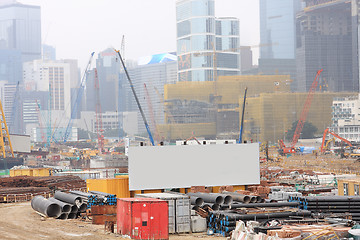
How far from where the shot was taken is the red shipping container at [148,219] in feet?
98.5

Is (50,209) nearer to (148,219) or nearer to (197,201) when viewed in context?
(197,201)

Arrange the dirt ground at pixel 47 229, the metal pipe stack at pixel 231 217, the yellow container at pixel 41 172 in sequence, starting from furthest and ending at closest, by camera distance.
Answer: the yellow container at pixel 41 172, the metal pipe stack at pixel 231 217, the dirt ground at pixel 47 229

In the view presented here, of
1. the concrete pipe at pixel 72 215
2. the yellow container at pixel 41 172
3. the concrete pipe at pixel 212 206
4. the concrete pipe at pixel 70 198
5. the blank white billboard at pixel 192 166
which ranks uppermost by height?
the blank white billboard at pixel 192 166

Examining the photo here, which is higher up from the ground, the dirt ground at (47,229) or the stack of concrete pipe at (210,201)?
the stack of concrete pipe at (210,201)

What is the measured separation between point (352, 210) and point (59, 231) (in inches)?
637

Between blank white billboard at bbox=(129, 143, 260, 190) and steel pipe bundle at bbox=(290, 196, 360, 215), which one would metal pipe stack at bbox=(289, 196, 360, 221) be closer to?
steel pipe bundle at bbox=(290, 196, 360, 215)

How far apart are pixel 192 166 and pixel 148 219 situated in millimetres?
16940

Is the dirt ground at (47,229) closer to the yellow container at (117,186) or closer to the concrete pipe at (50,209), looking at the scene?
the concrete pipe at (50,209)

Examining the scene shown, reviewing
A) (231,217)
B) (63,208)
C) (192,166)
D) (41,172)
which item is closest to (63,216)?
(63,208)

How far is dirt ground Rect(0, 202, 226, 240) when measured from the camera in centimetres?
3045

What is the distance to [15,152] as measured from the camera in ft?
424

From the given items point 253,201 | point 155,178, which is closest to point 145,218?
point 253,201

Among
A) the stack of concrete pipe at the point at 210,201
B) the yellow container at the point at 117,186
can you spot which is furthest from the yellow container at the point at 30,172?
the stack of concrete pipe at the point at 210,201

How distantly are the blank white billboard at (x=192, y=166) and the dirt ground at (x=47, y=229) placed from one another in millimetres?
8521
